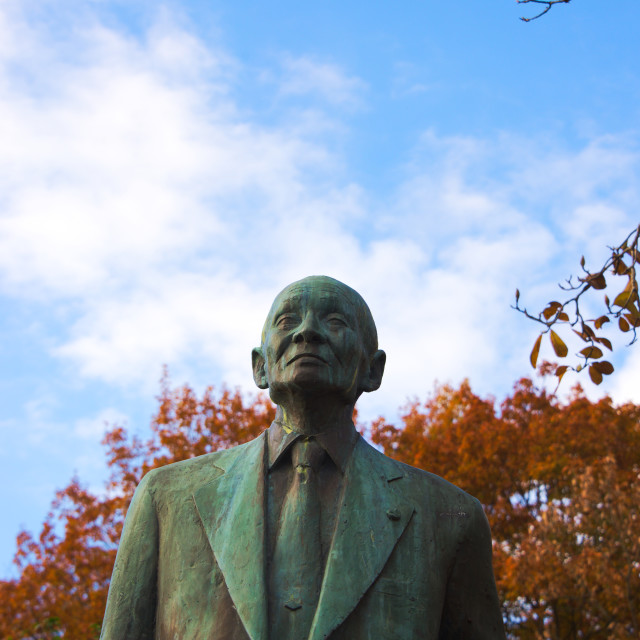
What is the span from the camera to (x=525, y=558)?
56.6ft

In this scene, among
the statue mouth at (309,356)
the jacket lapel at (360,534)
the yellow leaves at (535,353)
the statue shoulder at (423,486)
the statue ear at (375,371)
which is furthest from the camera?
the yellow leaves at (535,353)

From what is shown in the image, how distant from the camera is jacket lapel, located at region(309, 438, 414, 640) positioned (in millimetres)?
3475

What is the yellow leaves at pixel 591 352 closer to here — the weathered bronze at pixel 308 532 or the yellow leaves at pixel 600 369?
the yellow leaves at pixel 600 369

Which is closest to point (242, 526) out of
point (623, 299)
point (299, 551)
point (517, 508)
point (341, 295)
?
point (299, 551)

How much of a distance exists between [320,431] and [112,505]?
1655 centimetres

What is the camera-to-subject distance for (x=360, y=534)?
146 inches

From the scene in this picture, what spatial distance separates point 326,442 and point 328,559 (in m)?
0.53

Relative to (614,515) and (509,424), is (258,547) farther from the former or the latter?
(509,424)

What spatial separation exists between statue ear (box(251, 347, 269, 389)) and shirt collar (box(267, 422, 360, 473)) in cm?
24

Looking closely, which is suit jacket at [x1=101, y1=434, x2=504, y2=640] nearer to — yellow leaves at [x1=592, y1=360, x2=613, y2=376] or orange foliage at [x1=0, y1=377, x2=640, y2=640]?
yellow leaves at [x1=592, y1=360, x2=613, y2=376]

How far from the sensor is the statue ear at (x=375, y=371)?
4.20 m

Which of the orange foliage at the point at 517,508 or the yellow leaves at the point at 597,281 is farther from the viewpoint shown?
the orange foliage at the point at 517,508

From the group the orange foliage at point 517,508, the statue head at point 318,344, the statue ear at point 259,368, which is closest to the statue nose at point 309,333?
the statue head at point 318,344

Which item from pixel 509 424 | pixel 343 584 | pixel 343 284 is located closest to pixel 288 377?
pixel 343 284
